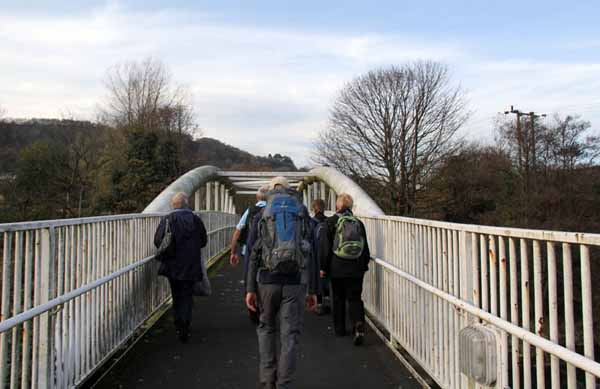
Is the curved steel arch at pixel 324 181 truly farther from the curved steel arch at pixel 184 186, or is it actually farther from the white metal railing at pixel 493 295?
the white metal railing at pixel 493 295

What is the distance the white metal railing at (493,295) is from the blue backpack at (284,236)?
1171 mm

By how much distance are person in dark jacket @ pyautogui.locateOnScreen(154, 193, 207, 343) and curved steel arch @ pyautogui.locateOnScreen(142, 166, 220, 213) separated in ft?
9.78

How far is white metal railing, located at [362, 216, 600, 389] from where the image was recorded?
113 inches

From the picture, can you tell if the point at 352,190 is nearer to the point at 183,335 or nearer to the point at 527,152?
the point at 183,335

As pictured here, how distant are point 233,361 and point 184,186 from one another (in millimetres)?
14800

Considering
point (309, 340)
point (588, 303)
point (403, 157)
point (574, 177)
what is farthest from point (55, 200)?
point (588, 303)

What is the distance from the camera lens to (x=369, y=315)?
347 inches

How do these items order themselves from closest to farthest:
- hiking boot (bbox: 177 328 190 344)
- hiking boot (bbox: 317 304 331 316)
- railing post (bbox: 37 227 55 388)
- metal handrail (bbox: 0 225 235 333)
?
metal handrail (bbox: 0 225 235 333)
railing post (bbox: 37 227 55 388)
hiking boot (bbox: 177 328 190 344)
hiking boot (bbox: 317 304 331 316)

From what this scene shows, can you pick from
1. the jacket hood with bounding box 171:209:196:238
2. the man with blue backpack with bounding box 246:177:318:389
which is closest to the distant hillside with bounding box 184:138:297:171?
the jacket hood with bounding box 171:209:196:238

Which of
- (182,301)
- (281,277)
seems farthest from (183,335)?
(281,277)

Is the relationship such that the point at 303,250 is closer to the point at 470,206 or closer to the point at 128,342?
the point at 128,342

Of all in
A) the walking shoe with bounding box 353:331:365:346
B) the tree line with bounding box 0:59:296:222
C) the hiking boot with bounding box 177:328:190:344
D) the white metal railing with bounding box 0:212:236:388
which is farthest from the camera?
the tree line with bounding box 0:59:296:222

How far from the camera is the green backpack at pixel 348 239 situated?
7195 mm

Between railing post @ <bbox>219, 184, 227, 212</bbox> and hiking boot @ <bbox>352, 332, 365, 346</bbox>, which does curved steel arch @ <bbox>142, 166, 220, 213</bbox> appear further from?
railing post @ <bbox>219, 184, 227, 212</bbox>
